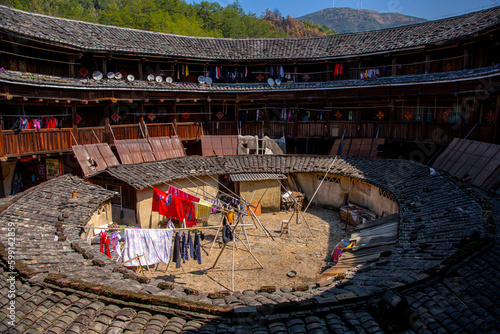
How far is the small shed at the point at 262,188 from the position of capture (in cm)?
2439

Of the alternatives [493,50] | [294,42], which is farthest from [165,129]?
[493,50]

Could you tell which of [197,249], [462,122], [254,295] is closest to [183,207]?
[197,249]

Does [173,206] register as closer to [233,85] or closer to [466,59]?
[233,85]

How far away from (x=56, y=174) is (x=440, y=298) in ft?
73.8

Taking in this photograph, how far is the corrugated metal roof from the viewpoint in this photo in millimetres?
24114

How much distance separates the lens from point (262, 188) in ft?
81.5

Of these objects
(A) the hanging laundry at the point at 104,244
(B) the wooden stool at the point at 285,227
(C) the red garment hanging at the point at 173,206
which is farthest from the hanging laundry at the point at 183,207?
(B) the wooden stool at the point at 285,227

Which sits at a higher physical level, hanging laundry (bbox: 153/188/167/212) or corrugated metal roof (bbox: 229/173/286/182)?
hanging laundry (bbox: 153/188/167/212)

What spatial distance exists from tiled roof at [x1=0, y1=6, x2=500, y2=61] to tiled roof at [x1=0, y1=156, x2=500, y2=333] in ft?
49.4

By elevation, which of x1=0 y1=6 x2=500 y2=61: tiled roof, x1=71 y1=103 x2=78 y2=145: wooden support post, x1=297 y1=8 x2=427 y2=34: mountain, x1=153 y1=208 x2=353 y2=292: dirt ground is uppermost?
x1=297 y1=8 x2=427 y2=34: mountain

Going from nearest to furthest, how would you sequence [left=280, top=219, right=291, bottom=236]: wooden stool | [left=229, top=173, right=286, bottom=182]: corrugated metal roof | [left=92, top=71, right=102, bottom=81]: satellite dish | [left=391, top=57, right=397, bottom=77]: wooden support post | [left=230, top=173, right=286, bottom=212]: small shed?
1. [left=280, top=219, right=291, bottom=236]: wooden stool
2. [left=229, top=173, right=286, bottom=182]: corrugated metal roof
3. [left=230, top=173, right=286, bottom=212]: small shed
4. [left=92, top=71, right=102, bottom=81]: satellite dish
5. [left=391, top=57, right=397, bottom=77]: wooden support post

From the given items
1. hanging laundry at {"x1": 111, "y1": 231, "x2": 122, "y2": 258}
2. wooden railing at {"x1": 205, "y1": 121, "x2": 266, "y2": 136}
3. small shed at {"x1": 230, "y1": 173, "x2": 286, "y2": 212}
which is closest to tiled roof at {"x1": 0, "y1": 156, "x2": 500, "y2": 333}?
hanging laundry at {"x1": 111, "y1": 231, "x2": 122, "y2": 258}

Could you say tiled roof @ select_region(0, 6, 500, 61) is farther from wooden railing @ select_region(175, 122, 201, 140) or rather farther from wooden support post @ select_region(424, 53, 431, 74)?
wooden railing @ select_region(175, 122, 201, 140)

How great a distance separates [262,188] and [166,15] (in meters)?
32.6
